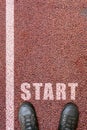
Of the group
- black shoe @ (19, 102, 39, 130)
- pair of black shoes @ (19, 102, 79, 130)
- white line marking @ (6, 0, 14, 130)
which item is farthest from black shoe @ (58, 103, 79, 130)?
white line marking @ (6, 0, 14, 130)

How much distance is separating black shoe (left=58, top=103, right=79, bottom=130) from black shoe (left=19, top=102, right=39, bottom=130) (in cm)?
26

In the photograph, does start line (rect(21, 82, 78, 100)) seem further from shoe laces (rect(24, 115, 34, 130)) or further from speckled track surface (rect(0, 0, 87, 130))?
shoe laces (rect(24, 115, 34, 130))

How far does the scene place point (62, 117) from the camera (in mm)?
3170

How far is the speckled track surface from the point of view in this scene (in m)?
3.15

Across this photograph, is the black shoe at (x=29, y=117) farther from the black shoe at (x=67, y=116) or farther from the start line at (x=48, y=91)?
the black shoe at (x=67, y=116)

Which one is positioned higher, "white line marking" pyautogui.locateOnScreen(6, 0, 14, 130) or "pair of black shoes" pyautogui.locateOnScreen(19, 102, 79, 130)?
"white line marking" pyautogui.locateOnScreen(6, 0, 14, 130)

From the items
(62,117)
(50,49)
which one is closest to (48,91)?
(62,117)

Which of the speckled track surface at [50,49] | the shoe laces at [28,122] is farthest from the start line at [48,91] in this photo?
the shoe laces at [28,122]

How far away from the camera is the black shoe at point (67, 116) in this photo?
315 centimetres

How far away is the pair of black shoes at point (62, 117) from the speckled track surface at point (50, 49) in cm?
4

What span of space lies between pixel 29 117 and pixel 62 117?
0.33 metres

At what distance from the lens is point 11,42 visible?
317 centimetres


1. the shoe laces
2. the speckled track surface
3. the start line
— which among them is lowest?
the shoe laces

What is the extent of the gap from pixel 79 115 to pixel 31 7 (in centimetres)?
118
